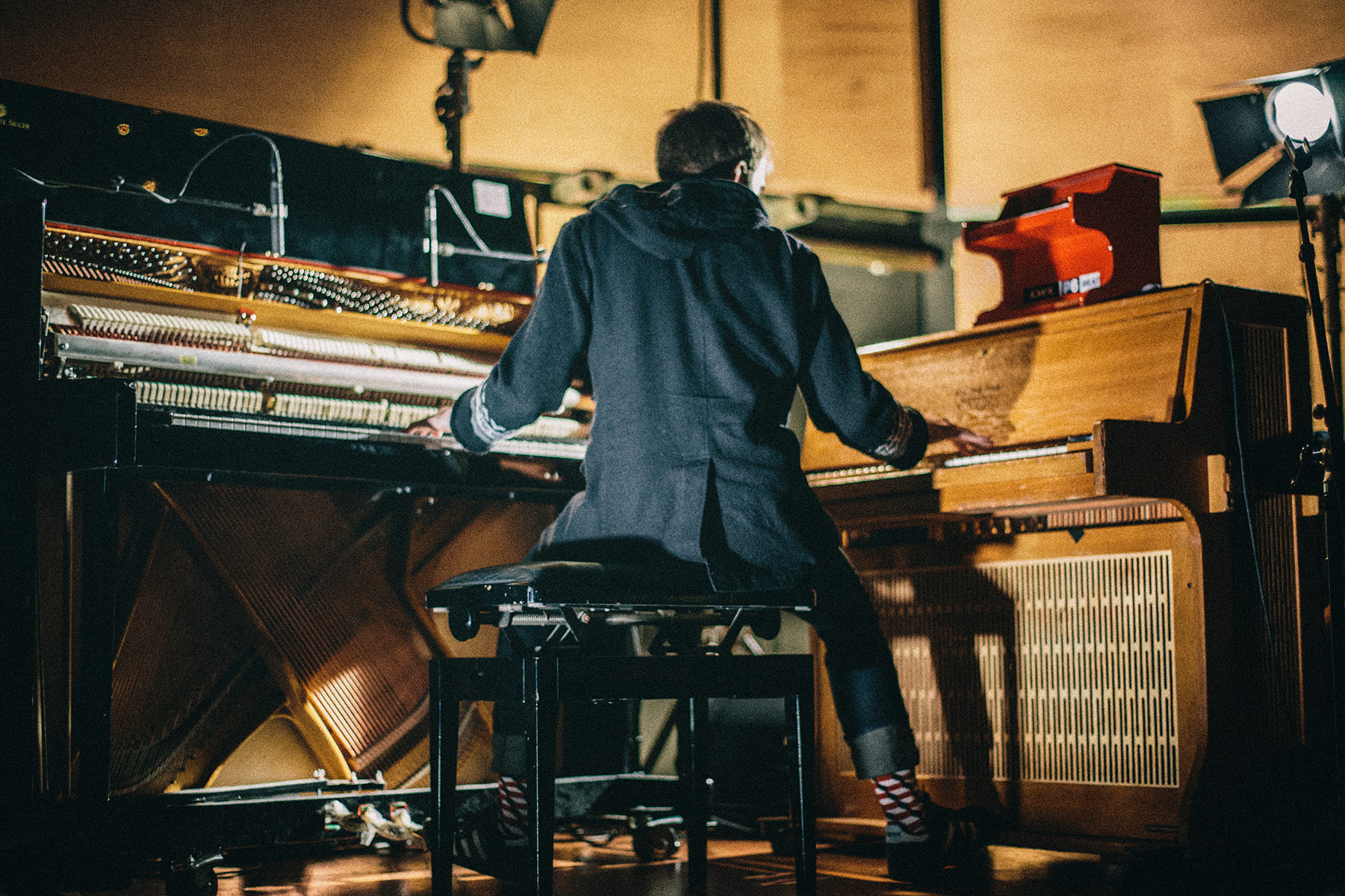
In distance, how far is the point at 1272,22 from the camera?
4.80 meters

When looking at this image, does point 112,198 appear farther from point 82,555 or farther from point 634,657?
point 634,657

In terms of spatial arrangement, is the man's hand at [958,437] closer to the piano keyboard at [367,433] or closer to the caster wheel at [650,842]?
the piano keyboard at [367,433]

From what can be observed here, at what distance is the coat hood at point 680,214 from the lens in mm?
2361

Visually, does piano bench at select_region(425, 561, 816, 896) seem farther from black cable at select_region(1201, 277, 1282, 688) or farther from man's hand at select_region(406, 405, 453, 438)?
black cable at select_region(1201, 277, 1282, 688)

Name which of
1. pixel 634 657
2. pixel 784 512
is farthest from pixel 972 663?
pixel 634 657

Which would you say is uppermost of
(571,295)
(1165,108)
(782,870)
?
(1165,108)

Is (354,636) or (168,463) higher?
(168,463)

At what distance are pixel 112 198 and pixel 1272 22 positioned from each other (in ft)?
13.8

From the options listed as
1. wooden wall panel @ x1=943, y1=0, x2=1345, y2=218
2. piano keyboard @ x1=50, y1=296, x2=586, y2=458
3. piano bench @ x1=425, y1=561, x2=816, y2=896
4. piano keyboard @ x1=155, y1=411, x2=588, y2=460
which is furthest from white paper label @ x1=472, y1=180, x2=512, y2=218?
wooden wall panel @ x1=943, y1=0, x2=1345, y2=218

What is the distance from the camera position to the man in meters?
2.29

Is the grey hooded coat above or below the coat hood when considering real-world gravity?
below

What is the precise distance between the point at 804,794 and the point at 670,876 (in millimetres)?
748

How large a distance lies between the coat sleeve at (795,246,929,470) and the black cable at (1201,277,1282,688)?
78cm

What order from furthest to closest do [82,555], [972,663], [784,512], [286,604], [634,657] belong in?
[972,663] → [286,604] → [82,555] → [784,512] → [634,657]
